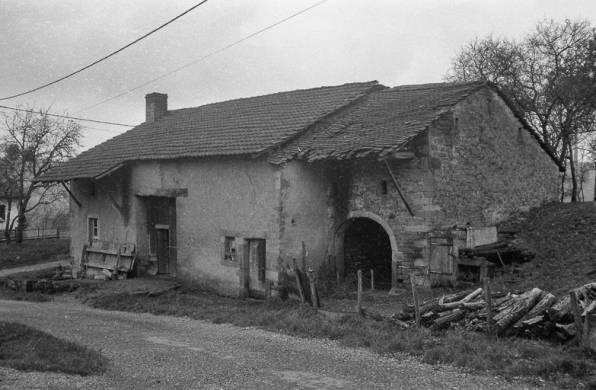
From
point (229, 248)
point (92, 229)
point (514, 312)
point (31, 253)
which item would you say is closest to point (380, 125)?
point (229, 248)

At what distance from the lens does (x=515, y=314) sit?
387 inches

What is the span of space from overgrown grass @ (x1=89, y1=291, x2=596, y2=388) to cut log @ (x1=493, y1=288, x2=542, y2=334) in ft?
0.77

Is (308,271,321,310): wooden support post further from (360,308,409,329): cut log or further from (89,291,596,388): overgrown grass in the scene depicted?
(360,308,409,329): cut log

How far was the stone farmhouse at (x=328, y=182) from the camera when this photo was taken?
1545 centimetres

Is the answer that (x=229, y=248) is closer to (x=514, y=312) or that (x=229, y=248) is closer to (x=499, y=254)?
(x=499, y=254)

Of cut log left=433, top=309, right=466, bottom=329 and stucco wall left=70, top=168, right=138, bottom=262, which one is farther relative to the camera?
stucco wall left=70, top=168, right=138, bottom=262

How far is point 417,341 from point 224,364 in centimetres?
317

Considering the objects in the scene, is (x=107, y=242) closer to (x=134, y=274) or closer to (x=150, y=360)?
(x=134, y=274)

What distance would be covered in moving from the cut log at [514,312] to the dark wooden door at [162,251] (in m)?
12.7

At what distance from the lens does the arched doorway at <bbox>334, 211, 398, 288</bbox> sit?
17.0 meters

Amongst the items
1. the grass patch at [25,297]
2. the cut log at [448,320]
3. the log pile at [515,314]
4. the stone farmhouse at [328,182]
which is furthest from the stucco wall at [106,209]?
the cut log at [448,320]

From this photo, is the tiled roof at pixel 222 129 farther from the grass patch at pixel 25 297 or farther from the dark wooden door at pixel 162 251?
the grass patch at pixel 25 297

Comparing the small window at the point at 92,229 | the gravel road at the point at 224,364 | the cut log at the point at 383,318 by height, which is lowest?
the gravel road at the point at 224,364

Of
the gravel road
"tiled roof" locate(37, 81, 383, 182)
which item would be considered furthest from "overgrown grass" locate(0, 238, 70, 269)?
the gravel road
